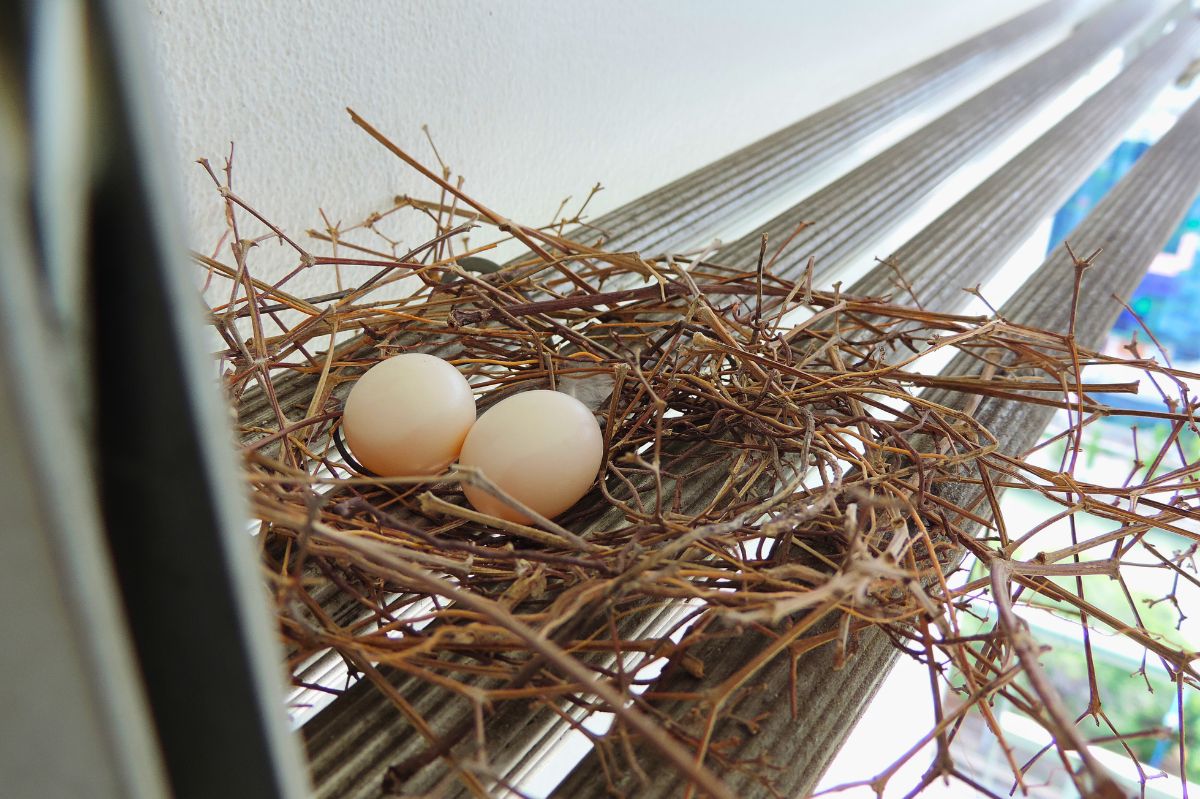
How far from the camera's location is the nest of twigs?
209 millimetres

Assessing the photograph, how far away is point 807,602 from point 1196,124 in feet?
3.68

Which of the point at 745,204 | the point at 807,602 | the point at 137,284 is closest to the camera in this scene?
the point at 137,284

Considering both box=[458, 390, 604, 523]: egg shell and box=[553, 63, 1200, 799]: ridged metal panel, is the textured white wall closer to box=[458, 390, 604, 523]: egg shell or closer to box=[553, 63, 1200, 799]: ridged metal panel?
box=[458, 390, 604, 523]: egg shell

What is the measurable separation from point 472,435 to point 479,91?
0.39 metres

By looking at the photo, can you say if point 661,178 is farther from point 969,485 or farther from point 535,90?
point 969,485

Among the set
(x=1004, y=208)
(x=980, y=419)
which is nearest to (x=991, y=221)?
(x=1004, y=208)

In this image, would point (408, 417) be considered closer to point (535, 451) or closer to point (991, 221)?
point (535, 451)

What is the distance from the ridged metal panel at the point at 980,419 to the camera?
23 cm

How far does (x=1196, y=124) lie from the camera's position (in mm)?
1020

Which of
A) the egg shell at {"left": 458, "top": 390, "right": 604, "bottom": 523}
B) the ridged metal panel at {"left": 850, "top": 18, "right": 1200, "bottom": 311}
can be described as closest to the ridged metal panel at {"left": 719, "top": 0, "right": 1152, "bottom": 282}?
the ridged metal panel at {"left": 850, "top": 18, "right": 1200, "bottom": 311}

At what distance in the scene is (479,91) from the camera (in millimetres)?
612

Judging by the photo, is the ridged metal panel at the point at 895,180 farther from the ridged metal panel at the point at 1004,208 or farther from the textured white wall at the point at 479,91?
the textured white wall at the point at 479,91

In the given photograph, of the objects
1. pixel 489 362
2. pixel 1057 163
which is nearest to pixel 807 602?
pixel 489 362

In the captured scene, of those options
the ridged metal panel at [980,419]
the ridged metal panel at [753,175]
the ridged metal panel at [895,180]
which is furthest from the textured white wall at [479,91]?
the ridged metal panel at [980,419]
